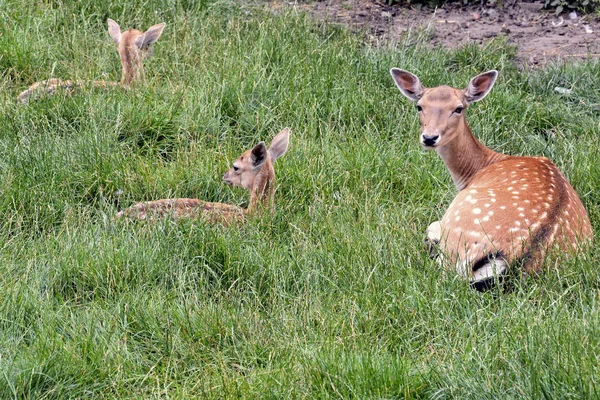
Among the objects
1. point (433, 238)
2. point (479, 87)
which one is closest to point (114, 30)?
point (479, 87)

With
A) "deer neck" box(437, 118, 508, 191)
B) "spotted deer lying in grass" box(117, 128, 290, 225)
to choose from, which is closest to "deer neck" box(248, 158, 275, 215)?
"spotted deer lying in grass" box(117, 128, 290, 225)

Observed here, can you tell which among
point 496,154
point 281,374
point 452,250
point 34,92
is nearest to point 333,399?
point 281,374

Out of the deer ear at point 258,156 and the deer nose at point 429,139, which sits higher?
the deer nose at point 429,139

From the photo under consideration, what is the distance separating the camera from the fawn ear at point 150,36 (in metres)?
7.82

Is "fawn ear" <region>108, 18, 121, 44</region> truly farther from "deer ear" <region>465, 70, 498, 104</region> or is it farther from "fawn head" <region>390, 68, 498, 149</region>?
"deer ear" <region>465, 70, 498, 104</region>

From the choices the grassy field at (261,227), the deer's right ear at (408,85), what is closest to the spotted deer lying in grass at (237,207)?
the grassy field at (261,227)

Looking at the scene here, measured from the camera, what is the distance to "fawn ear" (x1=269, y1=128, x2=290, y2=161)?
20.9ft

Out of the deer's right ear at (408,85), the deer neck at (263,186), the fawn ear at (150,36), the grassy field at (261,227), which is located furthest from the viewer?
the fawn ear at (150,36)

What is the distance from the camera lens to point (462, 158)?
6.44 meters

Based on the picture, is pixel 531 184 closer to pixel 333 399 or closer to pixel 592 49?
pixel 333 399

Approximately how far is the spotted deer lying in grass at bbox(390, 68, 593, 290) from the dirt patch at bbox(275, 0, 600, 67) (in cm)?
207

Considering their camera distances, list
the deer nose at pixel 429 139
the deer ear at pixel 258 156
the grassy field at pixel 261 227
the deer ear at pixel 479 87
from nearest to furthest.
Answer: the grassy field at pixel 261 227 → the deer nose at pixel 429 139 → the deer ear at pixel 258 156 → the deer ear at pixel 479 87

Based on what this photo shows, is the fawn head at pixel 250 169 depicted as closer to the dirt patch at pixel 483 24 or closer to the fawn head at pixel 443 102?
the fawn head at pixel 443 102

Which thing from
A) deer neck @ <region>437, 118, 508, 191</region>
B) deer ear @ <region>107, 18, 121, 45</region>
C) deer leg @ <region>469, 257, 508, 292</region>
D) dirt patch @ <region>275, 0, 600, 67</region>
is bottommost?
dirt patch @ <region>275, 0, 600, 67</region>
